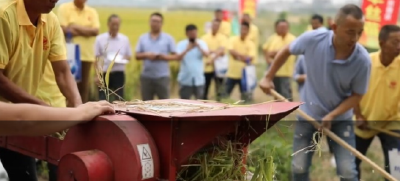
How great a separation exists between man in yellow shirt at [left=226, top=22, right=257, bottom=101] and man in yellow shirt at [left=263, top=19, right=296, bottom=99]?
0.35m

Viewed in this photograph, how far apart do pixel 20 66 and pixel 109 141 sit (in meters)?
1.20

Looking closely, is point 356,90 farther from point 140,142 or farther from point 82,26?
point 82,26

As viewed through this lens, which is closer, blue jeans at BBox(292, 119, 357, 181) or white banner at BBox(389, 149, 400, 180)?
blue jeans at BBox(292, 119, 357, 181)

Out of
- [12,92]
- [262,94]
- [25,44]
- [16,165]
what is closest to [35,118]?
[12,92]

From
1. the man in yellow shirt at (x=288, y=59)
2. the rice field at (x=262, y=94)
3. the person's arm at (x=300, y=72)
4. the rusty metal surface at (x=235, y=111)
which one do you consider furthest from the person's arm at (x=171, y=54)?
the rusty metal surface at (x=235, y=111)

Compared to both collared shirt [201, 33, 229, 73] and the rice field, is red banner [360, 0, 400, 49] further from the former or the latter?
collared shirt [201, 33, 229, 73]

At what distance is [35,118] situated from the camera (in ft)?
8.47

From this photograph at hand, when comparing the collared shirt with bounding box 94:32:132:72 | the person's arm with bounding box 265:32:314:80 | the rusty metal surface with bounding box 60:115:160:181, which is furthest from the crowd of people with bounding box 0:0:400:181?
the collared shirt with bounding box 94:32:132:72

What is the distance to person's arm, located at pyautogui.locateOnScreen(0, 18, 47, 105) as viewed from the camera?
351 centimetres

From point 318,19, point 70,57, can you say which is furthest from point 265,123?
point 318,19

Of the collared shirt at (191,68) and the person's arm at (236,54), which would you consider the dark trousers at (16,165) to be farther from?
the person's arm at (236,54)

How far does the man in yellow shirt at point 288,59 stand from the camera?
11.3 m

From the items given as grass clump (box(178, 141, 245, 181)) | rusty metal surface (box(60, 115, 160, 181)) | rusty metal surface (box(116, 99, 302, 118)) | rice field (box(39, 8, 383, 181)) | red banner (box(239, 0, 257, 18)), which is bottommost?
rice field (box(39, 8, 383, 181))

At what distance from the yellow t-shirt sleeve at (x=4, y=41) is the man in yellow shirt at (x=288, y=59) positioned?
26.1 ft
